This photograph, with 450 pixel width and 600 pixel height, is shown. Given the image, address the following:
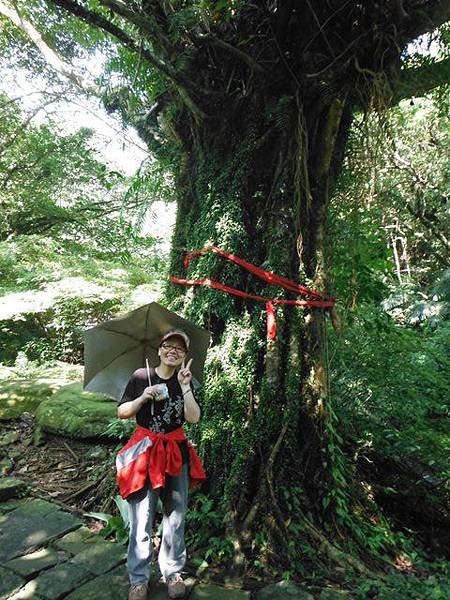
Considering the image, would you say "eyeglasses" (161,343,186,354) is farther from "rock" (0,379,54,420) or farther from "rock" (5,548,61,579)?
"rock" (0,379,54,420)

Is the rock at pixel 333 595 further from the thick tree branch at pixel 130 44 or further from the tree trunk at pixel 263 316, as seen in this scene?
the thick tree branch at pixel 130 44

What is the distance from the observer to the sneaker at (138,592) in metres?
2.32

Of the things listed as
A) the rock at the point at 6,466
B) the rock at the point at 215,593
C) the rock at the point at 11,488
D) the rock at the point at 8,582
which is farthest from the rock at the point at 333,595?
the rock at the point at 6,466

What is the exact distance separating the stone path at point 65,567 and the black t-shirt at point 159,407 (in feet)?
2.57

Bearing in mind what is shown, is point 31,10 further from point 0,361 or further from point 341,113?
point 0,361

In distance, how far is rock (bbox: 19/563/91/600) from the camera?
2.43 m

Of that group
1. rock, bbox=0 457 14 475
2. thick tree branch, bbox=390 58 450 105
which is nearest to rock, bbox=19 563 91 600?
rock, bbox=0 457 14 475

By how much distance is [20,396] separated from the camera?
5398 millimetres

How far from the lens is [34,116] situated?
11992mm

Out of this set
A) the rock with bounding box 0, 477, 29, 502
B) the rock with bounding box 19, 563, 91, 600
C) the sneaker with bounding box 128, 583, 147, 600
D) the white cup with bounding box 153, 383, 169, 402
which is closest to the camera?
the sneaker with bounding box 128, 583, 147, 600

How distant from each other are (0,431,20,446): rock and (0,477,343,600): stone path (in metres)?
1.43

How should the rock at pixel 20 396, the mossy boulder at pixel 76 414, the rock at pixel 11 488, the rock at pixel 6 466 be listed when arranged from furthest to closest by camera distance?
the rock at pixel 20 396, the mossy boulder at pixel 76 414, the rock at pixel 6 466, the rock at pixel 11 488

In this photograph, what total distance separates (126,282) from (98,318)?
0.90 meters

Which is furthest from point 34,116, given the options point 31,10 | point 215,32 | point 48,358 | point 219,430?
point 219,430
